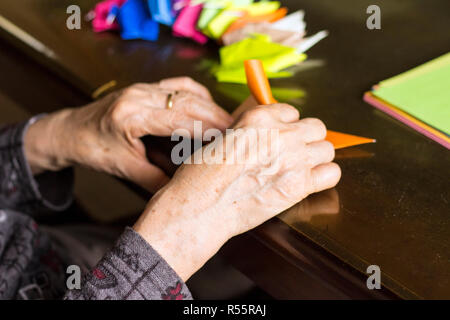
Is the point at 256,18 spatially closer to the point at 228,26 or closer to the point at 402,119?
the point at 228,26

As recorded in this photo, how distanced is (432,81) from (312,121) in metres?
0.26

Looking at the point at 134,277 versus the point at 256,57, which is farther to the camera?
the point at 256,57

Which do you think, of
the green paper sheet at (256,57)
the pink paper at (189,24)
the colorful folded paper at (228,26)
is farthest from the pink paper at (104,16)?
the green paper sheet at (256,57)

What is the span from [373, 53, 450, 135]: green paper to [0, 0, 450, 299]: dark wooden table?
27mm

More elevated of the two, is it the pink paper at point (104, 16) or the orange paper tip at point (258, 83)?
the pink paper at point (104, 16)

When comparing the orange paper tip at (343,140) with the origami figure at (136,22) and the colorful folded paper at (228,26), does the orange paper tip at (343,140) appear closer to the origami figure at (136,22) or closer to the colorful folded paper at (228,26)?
the colorful folded paper at (228,26)

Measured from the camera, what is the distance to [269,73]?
31.8 inches

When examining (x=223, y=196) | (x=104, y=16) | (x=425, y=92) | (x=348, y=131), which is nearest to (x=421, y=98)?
(x=425, y=92)

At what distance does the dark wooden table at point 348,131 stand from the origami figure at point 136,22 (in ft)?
0.07

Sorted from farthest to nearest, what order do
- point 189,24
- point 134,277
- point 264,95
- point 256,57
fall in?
point 189,24
point 256,57
point 264,95
point 134,277

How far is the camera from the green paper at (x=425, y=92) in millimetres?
699

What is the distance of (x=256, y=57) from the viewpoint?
2.67 ft

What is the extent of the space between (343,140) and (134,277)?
31 centimetres
